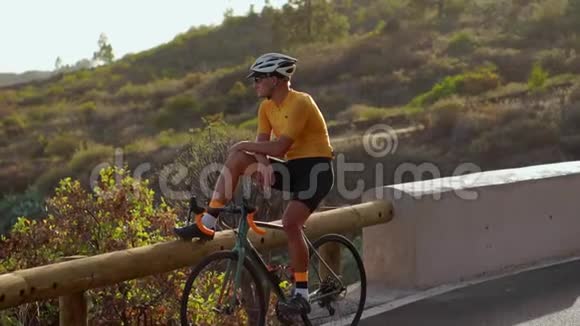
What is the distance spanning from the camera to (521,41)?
69312 millimetres

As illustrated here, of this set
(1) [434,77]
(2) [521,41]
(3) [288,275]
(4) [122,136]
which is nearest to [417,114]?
(1) [434,77]

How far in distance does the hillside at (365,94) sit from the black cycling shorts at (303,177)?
12.1 metres

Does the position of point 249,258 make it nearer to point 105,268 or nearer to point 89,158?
point 105,268

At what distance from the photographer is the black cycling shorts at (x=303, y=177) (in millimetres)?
6070

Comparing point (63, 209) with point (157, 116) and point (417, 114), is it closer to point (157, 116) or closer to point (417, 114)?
point (417, 114)

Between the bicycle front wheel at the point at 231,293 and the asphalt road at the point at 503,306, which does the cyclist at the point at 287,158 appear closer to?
the bicycle front wheel at the point at 231,293

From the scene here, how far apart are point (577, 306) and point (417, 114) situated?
3446 cm

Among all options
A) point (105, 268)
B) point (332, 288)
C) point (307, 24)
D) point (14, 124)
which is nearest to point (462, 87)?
point (307, 24)

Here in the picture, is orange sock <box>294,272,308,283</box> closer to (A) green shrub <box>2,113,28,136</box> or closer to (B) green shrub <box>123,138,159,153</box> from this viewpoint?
(B) green shrub <box>123,138,159,153</box>

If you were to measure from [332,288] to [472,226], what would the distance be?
8.22 ft

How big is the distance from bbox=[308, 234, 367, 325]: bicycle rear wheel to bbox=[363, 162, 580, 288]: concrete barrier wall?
4.35 ft

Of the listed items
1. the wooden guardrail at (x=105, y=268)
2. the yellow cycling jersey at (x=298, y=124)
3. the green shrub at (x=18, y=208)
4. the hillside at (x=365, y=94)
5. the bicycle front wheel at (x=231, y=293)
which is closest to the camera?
the wooden guardrail at (x=105, y=268)

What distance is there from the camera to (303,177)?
6.09 meters
